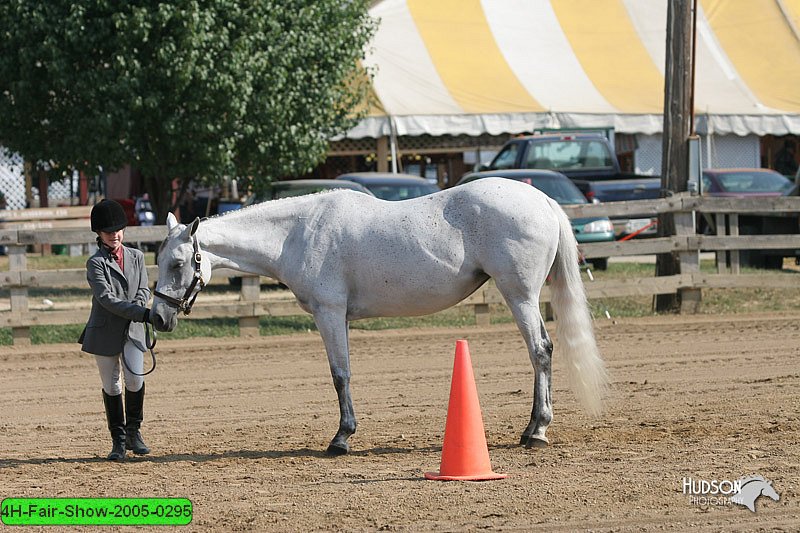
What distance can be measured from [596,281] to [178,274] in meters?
8.89

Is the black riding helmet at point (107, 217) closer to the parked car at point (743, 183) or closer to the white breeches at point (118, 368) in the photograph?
the white breeches at point (118, 368)

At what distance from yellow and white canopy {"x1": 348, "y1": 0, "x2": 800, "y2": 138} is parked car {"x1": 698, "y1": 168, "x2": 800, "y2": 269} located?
4.27 meters

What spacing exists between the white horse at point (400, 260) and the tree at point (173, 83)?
947 cm

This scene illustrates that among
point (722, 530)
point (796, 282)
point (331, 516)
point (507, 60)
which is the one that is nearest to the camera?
point (722, 530)

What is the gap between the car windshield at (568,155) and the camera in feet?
77.8

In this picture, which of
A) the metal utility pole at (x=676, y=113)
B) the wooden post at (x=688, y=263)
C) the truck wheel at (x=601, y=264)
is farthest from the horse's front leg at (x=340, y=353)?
the truck wheel at (x=601, y=264)

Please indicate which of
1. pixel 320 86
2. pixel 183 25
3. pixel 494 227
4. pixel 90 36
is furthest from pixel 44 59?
pixel 494 227

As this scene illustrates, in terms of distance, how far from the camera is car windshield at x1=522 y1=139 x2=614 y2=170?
23.7 m

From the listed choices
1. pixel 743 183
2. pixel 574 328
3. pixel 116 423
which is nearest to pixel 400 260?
pixel 574 328

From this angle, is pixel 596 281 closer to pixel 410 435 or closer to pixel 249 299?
pixel 249 299

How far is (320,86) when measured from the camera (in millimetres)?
19797

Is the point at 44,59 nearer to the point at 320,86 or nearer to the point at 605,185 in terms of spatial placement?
the point at 320,86

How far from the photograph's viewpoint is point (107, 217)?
8.23 meters

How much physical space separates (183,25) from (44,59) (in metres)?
2.35
